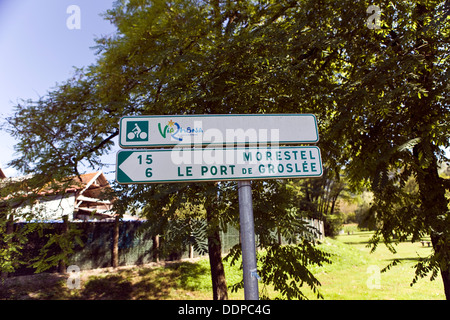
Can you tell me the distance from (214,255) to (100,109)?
16.4 feet

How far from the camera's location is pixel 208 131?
221 centimetres

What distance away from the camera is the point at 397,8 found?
5.20 meters

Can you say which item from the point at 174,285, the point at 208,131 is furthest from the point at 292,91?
the point at 174,285

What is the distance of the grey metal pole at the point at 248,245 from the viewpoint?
1.87 metres

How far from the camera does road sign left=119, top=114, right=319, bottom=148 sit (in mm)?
2201

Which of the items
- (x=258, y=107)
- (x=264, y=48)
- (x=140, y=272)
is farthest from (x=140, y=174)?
(x=140, y=272)

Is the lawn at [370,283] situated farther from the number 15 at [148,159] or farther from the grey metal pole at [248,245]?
the number 15 at [148,159]

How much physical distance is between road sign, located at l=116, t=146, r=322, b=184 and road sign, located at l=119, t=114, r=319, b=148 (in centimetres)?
8

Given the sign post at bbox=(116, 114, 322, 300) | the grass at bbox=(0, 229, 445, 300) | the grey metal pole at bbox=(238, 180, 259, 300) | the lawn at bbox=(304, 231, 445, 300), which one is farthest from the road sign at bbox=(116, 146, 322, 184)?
the grass at bbox=(0, 229, 445, 300)

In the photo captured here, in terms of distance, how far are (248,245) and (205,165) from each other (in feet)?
2.26

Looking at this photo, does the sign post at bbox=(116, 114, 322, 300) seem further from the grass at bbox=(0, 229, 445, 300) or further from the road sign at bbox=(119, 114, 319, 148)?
the grass at bbox=(0, 229, 445, 300)

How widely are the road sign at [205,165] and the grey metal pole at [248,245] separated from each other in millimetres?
142

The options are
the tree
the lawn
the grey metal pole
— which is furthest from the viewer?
the lawn
